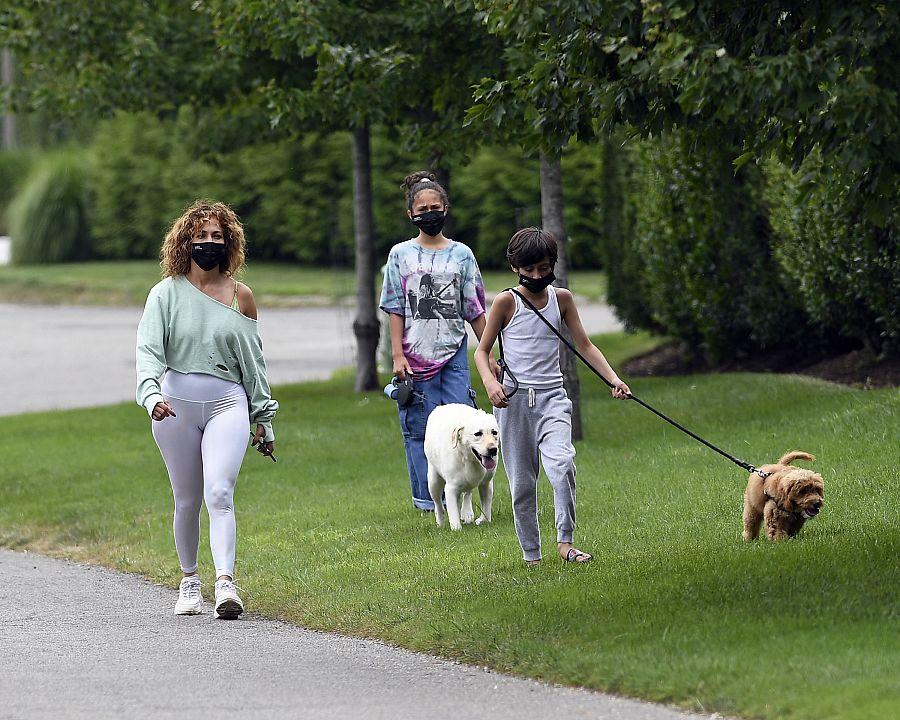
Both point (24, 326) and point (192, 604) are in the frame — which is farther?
point (24, 326)

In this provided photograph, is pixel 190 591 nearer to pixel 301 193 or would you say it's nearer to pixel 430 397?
pixel 430 397

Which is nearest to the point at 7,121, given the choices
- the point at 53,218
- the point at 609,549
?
the point at 53,218

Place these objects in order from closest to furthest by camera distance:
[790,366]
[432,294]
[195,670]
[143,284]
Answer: [195,670]
[432,294]
[790,366]
[143,284]

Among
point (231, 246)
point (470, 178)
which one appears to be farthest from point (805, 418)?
point (470, 178)

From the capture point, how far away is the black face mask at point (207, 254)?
24.4ft

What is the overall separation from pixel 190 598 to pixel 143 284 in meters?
27.8

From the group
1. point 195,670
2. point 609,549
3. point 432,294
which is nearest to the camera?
point 195,670

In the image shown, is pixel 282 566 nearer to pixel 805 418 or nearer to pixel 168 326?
pixel 168 326

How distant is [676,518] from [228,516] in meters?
2.66

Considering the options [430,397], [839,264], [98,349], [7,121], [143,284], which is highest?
[7,121]

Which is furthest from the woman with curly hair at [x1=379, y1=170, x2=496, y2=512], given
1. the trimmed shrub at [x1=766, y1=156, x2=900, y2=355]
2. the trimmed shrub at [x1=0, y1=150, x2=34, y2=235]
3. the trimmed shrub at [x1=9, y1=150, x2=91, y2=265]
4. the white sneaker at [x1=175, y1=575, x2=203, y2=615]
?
the trimmed shrub at [x1=0, y1=150, x2=34, y2=235]

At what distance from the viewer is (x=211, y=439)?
7.32 metres

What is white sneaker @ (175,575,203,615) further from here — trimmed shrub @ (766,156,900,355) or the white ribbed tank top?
trimmed shrub @ (766,156,900,355)

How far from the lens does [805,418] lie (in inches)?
472
